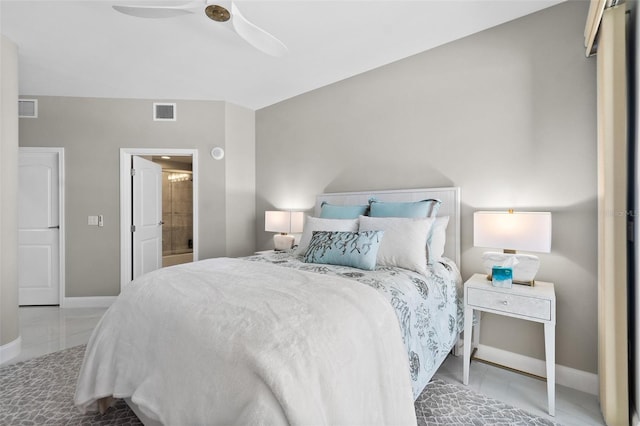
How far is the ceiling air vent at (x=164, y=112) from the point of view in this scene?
12.8ft

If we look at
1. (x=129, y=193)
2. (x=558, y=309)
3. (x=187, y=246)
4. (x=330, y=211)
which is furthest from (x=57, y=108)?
(x=558, y=309)

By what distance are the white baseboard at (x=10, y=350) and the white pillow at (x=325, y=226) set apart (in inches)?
100

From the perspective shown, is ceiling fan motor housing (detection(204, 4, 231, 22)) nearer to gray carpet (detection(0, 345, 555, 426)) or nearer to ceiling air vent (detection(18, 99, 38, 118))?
gray carpet (detection(0, 345, 555, 426))

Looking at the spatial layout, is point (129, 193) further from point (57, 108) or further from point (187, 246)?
point (187, 246)

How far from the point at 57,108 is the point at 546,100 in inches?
205

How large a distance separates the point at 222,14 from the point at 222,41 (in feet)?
1.81

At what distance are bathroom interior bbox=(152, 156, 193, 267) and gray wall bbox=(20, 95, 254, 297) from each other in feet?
10.0

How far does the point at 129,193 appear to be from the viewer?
12.7ft

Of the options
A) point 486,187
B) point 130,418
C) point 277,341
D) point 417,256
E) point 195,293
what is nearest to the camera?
point 277,341

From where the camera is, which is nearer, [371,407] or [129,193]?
[371,407]

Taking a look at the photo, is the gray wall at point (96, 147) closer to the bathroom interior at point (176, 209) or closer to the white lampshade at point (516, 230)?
the bathroom interior at point (176, 209)

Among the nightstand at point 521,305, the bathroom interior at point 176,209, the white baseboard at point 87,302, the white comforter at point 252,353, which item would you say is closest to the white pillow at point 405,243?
the nightstand at point 521,305

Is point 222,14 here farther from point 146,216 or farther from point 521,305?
point 146,216

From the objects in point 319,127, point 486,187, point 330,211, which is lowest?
point 330,211
